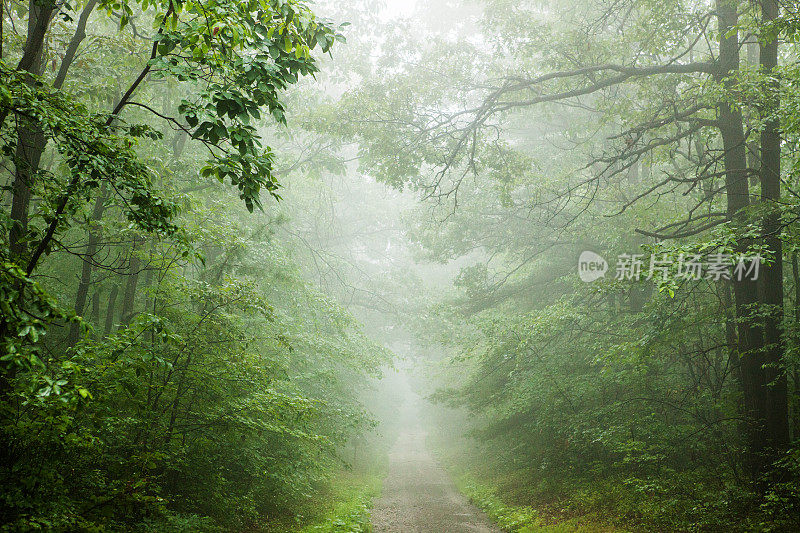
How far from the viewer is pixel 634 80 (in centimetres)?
952

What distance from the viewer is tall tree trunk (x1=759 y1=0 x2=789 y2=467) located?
7.00m

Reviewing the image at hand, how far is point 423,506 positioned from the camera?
12.0m

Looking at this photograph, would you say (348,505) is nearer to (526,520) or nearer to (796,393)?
(526,520)

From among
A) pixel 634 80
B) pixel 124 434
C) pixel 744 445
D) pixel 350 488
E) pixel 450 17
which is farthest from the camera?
pixel 450 17

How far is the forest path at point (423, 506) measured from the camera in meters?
9.62

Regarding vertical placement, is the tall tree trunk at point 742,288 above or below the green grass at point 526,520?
above

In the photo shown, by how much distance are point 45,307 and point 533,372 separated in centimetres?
1144

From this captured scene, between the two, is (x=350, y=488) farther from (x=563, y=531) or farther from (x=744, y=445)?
(x=744, y=445)

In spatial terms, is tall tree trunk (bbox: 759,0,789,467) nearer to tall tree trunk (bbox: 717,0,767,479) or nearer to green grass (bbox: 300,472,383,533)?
tall tree trunk (bbox: 717,0,767,479)

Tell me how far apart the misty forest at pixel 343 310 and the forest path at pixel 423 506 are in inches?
5.5

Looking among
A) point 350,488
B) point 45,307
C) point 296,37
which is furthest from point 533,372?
point 45,307

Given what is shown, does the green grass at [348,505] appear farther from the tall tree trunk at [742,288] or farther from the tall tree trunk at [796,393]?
the tall tree trunk at [796,393]

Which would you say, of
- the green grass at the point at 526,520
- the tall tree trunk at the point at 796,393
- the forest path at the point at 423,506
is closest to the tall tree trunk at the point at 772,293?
the tall tree trunk at the point at 796,393

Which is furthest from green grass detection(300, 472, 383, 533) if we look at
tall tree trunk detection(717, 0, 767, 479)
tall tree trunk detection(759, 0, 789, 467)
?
tall tree trunk detection(759, 0, 789, 467)
